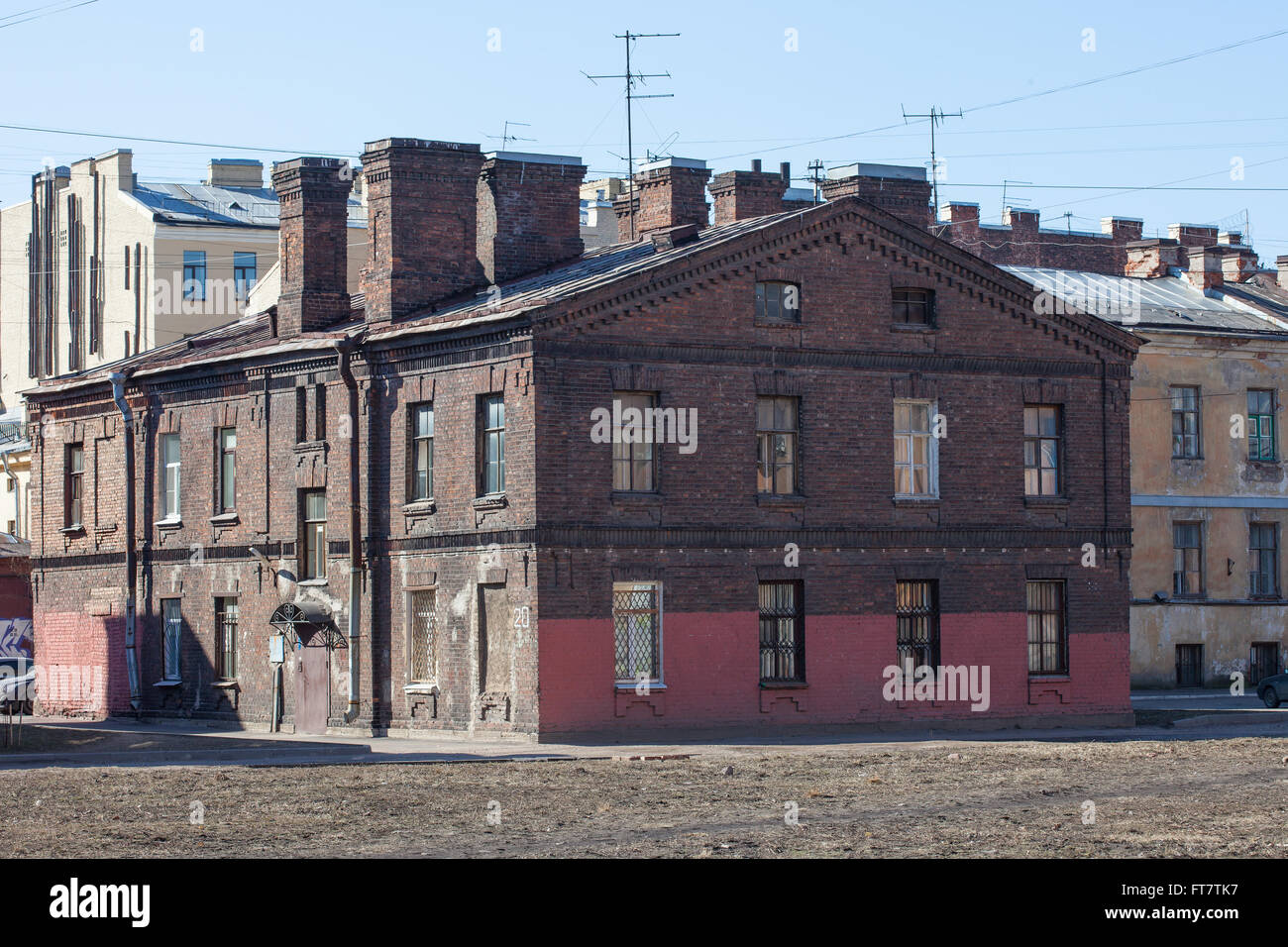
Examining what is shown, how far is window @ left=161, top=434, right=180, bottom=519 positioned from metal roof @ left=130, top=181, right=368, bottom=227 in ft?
81.6

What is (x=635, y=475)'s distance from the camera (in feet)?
108

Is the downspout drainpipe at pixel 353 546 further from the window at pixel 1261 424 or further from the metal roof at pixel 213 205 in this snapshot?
the metal roof at pixel 213 205

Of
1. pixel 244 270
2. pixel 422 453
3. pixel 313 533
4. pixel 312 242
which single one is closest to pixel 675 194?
pixel 312 242

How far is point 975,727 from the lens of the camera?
35.2 m

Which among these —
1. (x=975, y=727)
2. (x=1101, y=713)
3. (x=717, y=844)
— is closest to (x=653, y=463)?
(x=975, y=727)

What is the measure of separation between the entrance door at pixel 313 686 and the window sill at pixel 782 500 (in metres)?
8.88

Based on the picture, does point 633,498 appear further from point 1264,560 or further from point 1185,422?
point 1264,560

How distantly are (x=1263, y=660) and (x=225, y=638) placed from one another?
26880mm

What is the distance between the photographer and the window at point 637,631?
106ft

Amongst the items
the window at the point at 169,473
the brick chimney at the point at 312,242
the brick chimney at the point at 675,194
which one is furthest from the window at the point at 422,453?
the window at the point at 169,473

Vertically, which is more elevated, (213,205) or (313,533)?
(213,205)

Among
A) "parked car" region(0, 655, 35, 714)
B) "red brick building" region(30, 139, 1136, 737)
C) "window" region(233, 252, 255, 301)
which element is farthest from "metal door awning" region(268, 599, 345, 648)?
"window" region(233, 252, 255, 301)

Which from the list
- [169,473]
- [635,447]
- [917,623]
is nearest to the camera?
[635,447]

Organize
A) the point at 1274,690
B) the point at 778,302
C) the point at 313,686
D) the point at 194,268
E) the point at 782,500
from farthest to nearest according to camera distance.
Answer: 1. the point at 194,268
2. the point at 1274,690
3. the point at 313,686
4. the point at 778,302
5. the point at 782,500
